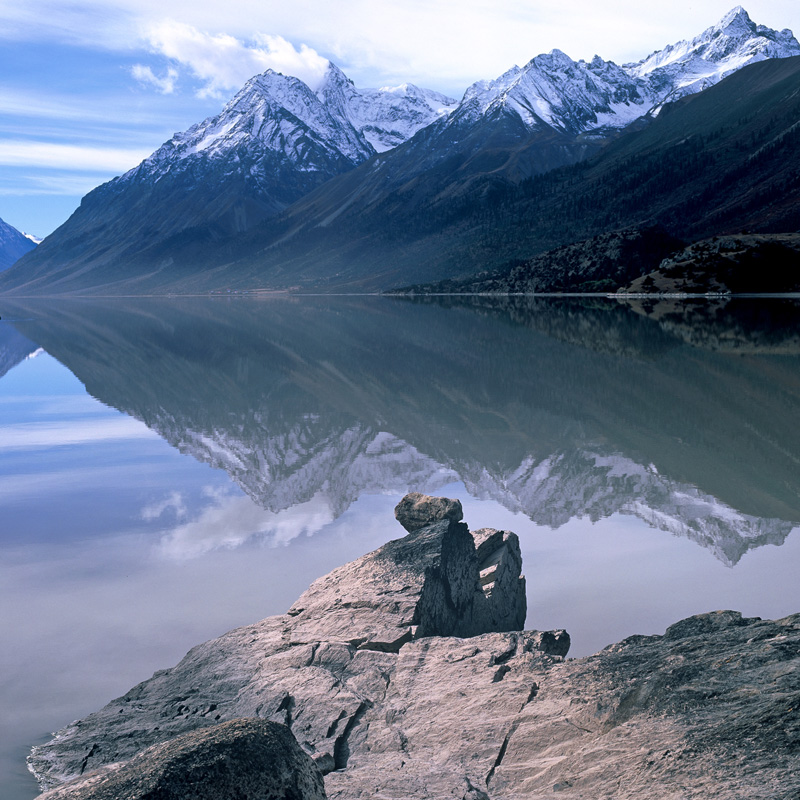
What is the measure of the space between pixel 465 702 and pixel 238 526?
28.6 feet

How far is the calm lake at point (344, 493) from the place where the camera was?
10875mm

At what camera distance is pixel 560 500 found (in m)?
16.4

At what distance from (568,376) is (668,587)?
79.8 feet

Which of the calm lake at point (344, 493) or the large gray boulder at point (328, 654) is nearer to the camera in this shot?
the large gray boulder at point (328, 654)

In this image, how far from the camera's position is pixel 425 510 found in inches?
512

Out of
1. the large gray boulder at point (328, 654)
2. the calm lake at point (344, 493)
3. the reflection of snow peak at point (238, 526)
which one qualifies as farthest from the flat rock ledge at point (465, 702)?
the reflection of snow peak at point (238, 526)

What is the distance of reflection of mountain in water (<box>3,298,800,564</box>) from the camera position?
16.9m

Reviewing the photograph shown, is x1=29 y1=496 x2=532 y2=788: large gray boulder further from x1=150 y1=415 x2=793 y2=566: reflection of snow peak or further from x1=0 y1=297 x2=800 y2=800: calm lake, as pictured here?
x1=150 y1=415 x2=793 y2=566: reflection of snow peak

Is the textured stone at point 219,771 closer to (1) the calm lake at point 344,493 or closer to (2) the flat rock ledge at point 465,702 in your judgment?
(2) the flat rock ledge at point 465,702

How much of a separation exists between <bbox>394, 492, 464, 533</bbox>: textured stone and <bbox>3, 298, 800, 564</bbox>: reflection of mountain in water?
3225 millimetres

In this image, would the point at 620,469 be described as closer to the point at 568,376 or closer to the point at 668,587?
the point at 668,587

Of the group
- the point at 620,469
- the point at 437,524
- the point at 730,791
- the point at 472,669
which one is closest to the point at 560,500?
the point at 620,469

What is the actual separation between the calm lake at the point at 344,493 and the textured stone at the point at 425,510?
3.64ft

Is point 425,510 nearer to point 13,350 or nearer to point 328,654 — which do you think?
point 328,654
